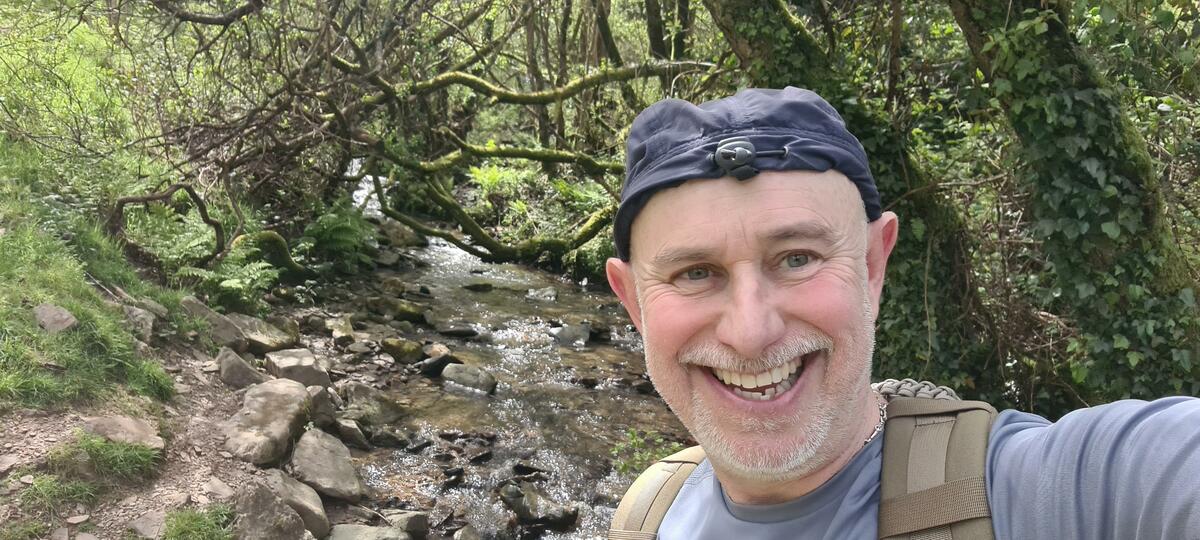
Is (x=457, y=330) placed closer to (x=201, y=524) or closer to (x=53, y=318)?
(x=53, y=318)

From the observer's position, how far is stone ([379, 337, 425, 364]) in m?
8.82

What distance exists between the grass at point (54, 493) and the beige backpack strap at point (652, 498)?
3951mm

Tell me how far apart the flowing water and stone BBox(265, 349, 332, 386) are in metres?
0.91

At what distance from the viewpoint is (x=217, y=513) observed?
15.5ft

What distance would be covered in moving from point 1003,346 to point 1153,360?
1.07m

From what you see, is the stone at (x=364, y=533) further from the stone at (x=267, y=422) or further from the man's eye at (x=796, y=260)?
the man's eye at (x=796, y=260)

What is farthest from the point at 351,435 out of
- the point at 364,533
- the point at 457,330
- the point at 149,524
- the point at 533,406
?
the point at 457,330

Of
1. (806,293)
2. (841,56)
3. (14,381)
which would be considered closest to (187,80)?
(14,381)

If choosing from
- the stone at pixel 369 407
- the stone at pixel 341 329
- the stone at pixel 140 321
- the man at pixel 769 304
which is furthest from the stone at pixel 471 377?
the man at pixel 769 304

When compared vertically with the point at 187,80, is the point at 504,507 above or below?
below

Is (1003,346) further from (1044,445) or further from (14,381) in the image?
(14,381)

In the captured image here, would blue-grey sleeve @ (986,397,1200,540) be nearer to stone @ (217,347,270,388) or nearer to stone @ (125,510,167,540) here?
stone @ (125,510,167,540)

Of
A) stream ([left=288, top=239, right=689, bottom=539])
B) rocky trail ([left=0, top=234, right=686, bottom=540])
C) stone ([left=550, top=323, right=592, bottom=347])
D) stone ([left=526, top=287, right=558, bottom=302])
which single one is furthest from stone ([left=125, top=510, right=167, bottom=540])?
stone ([left=526, top=287, right=558, bottom=302])

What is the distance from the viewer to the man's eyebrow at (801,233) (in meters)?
1.48
